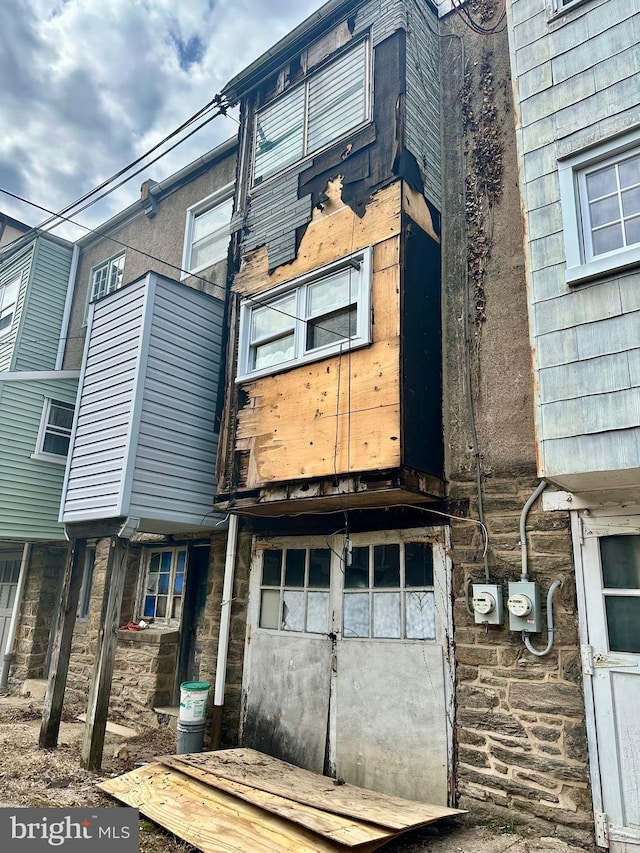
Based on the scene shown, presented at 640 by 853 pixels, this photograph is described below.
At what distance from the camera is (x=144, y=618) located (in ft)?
30.4

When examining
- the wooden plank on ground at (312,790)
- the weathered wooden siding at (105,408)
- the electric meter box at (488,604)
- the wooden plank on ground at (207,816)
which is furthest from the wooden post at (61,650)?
the electric meter box at (488,604)

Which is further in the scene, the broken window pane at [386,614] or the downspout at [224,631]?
the downspout at [224,631]

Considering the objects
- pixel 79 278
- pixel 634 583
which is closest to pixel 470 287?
pixel 634 583

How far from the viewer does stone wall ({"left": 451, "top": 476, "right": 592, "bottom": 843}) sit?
4.51 m

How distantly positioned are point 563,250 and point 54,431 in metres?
9.97

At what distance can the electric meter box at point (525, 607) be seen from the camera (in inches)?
189

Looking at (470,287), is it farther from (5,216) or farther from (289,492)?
(5,216)

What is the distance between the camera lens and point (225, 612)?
7.20m

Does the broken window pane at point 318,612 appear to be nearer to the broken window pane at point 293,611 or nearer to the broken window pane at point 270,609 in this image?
the broken window pane at point 293,611

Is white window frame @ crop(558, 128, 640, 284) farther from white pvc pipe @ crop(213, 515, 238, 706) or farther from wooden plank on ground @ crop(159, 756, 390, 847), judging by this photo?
white pvc pipe @ crop(213, 515, 238, 706)

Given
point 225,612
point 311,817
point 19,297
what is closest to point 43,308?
point 19,297

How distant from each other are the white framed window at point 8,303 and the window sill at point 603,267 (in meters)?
13.0

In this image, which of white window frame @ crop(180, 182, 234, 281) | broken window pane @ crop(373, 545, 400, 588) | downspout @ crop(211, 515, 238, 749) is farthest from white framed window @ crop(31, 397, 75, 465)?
broken window pane @ crop(373, 545, 400, 588)

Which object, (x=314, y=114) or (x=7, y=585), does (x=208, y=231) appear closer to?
(x=314, y=114)
